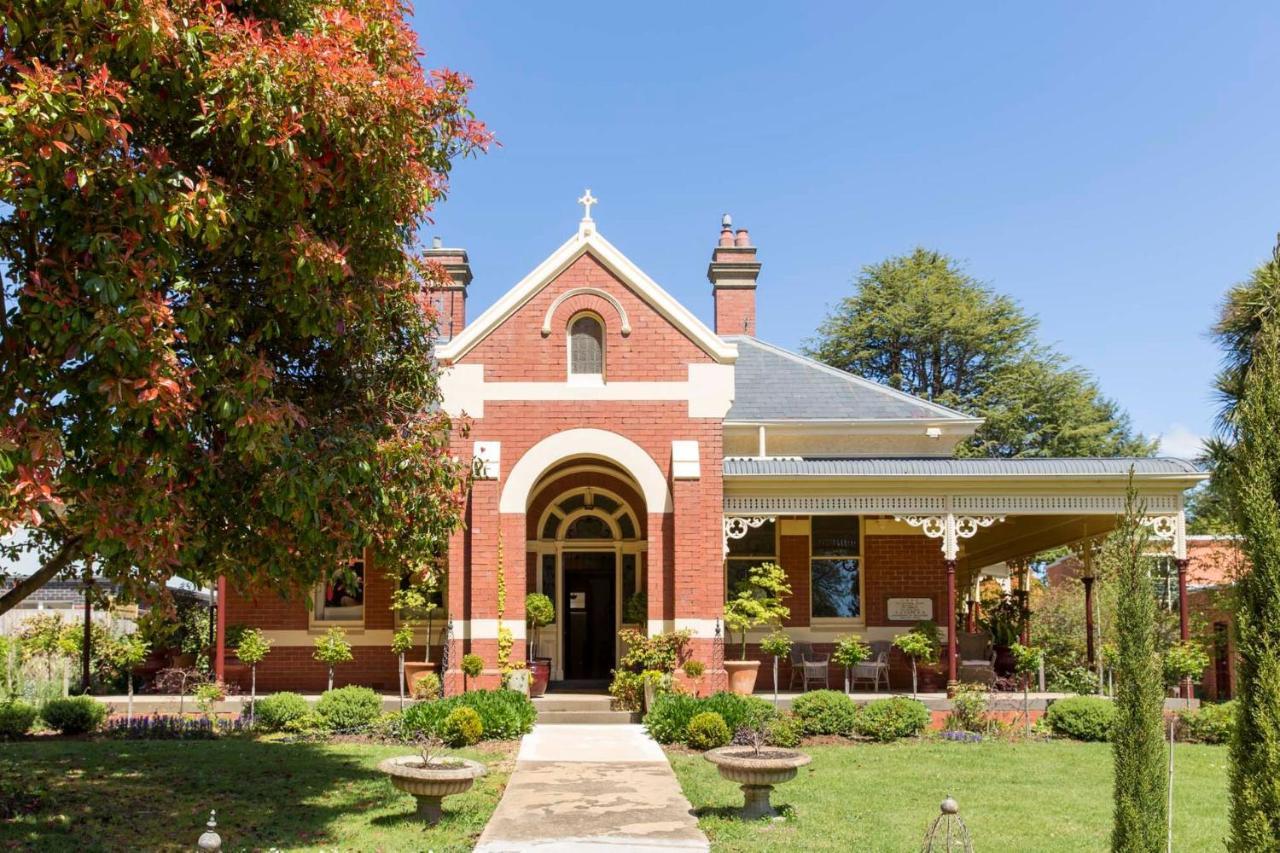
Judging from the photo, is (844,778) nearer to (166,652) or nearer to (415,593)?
(415,593)

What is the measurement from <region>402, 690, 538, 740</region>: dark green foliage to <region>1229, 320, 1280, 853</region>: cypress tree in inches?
404

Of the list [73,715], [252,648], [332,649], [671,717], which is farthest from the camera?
[252,648]

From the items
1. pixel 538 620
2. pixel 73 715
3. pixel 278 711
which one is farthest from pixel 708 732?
pixel 73 715

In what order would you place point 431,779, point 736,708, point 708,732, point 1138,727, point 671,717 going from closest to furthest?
1. point 1138,727
2. point 431,779
3. point 708,732
4. point 736,708
5. point 671,717

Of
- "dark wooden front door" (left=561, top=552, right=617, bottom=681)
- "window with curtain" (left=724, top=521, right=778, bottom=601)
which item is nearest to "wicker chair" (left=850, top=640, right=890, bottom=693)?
"window with curtain" (left=724, top=521, right=778, bottom=601)

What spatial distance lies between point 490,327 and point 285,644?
7127 mm

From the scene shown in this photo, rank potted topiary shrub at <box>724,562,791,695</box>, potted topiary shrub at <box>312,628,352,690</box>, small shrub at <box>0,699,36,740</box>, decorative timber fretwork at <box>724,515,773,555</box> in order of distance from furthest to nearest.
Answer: potted topiary shrub at <box>312,628,352,690</box> → decorative timber fretwork at <box>724,515,773,555</box> → potted topiary shrub at <box>724,562,791,695</box> → small shrub at <box>0,699,36,740</box>

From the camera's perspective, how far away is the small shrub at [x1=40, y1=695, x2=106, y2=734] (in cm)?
1596

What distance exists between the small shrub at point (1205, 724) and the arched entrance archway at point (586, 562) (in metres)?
8.81

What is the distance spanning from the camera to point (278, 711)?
15984mm

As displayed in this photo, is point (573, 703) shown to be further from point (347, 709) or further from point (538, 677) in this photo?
point (347, 709)

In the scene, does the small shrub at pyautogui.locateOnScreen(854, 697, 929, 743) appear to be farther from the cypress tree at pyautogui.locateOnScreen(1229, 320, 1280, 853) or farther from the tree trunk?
the tree trunk

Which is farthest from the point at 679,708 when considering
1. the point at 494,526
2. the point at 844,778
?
the point at 494,526

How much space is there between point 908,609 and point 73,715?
13.6m
